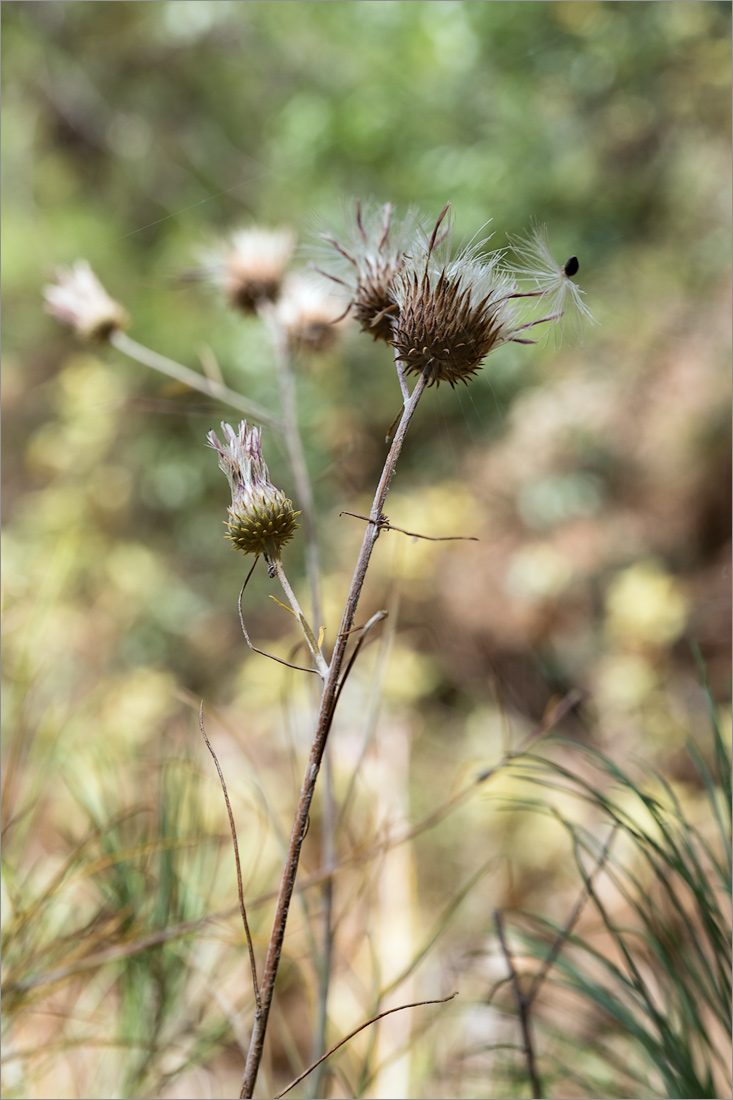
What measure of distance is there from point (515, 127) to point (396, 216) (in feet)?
3.64

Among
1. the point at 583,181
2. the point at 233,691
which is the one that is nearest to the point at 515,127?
the point at 583,181

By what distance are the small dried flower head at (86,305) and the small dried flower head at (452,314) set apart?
22 centimetres

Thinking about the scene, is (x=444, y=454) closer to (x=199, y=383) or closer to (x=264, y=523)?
(x=199, y=383)

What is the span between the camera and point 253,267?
374mm

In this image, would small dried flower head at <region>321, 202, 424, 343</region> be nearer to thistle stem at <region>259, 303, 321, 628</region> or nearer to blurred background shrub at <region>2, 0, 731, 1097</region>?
thistle stem at <region>259, 303, 321, 628</region>

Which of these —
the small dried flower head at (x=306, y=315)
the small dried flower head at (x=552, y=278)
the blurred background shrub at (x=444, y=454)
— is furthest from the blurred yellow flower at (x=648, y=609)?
the small dried flower head at (x=552, y=278)

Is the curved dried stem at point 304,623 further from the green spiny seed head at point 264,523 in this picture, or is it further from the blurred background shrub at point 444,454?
the blurred background shrub at point 444,454

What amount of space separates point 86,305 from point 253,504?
242 millimetres

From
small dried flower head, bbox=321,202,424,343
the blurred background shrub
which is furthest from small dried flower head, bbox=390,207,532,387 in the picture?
the blurred background shrub

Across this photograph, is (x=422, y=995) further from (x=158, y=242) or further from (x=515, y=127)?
(x=158, y=242)

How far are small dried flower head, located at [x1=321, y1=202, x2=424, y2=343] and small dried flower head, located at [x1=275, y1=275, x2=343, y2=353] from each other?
0.37 ft

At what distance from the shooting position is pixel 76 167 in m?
1.85

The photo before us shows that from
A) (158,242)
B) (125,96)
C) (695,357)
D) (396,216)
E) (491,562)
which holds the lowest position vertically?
(396,216)

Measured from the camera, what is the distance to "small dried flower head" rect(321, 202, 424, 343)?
21cm
